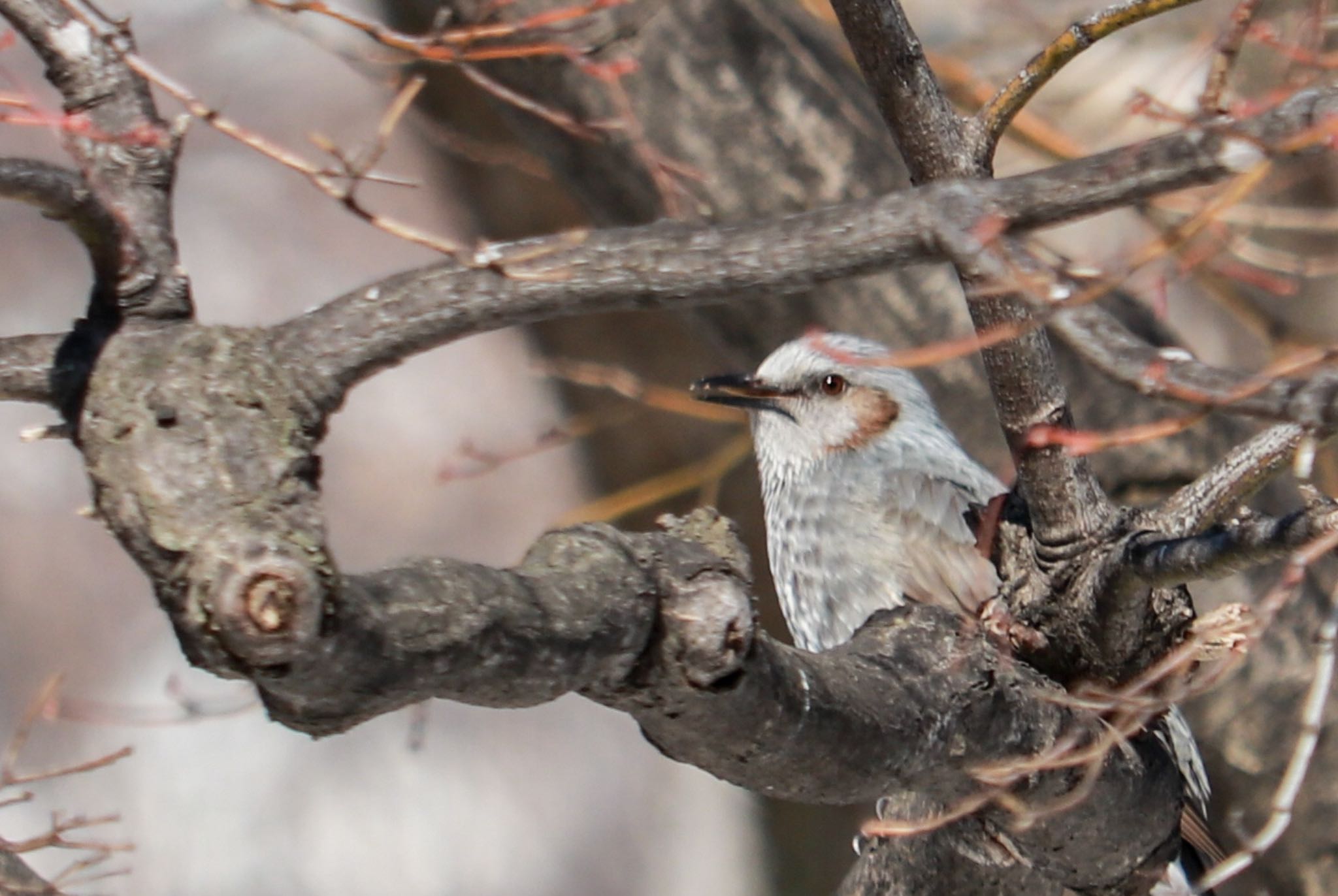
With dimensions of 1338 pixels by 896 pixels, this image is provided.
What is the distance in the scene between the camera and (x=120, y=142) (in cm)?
153

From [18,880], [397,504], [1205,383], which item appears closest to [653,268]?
[1205,383]

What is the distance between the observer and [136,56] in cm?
162

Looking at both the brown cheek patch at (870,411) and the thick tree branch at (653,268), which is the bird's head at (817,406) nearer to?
the brown cheek patch at (870,411)

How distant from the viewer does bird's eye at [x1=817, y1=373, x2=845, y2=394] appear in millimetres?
3254

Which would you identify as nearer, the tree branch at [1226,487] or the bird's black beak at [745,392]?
the tree branch at [1226,487]

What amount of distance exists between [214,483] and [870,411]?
216cm

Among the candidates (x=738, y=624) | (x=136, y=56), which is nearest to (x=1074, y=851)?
(x=738, y=624)

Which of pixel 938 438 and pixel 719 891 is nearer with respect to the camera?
pixel 938 438

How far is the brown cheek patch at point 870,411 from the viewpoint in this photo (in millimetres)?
3250

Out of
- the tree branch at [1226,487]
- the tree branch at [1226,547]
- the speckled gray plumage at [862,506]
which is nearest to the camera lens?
the tree branch at [1226,547]

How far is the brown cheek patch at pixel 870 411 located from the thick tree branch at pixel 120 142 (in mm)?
1935

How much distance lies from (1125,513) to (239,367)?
132cm

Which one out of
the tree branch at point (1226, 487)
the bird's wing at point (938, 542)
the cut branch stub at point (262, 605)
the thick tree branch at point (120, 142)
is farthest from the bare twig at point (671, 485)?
the cut branch stub at point (262, 605)

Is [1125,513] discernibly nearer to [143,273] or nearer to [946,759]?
[946,759]
